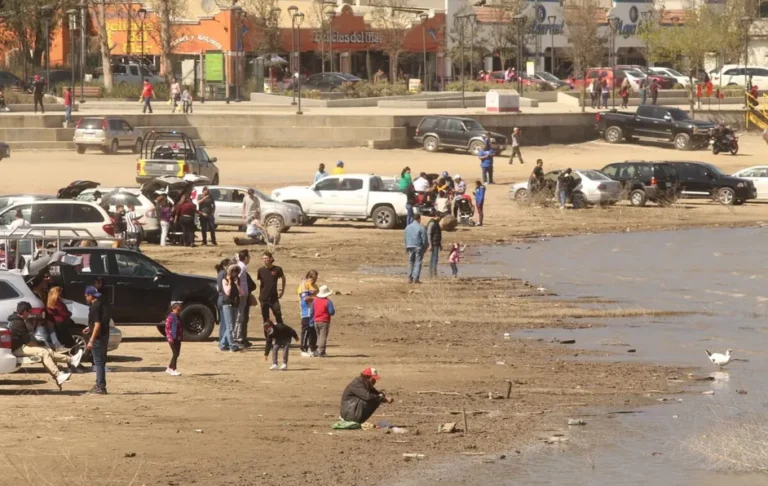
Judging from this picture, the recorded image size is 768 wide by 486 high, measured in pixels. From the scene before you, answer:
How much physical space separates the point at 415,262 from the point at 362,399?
1421cm

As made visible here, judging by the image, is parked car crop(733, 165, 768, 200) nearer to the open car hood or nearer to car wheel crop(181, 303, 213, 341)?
the open car hood

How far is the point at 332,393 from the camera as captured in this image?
2050 centimetres

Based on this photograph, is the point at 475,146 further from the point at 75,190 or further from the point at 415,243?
the point at 415,243

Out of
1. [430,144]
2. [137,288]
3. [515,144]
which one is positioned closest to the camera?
[137,288]

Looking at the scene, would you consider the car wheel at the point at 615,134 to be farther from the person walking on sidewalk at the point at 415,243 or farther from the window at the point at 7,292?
the window at the point at 7,292

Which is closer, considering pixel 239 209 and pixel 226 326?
pixel 226 326

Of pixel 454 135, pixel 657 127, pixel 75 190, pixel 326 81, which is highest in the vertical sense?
pixel 326 81

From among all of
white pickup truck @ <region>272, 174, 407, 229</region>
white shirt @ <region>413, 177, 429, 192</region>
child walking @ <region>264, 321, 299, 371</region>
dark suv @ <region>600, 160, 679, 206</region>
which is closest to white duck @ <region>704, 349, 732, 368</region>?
child walking @ <region>264, 321, 299, 371</region>

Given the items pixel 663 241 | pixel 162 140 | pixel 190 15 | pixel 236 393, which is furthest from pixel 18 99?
pixel 236 393

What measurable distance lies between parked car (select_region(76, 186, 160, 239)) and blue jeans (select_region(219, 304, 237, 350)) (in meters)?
13.3

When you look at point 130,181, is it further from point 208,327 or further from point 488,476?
point 488,476

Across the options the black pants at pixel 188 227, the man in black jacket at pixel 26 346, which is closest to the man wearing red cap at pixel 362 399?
the man in black jacket at pixel 26 346

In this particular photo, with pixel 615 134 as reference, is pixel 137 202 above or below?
below

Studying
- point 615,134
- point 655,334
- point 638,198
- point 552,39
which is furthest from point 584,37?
point 655,334
